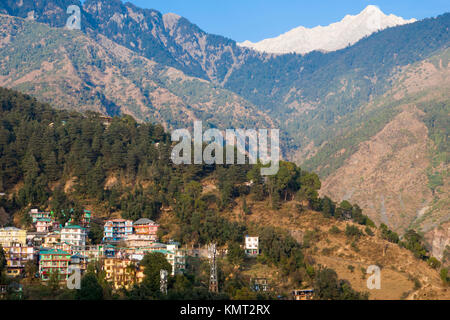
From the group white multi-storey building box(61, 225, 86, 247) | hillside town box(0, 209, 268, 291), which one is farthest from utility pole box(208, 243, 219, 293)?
white multi-storey building box(61, 225, 86, 247)

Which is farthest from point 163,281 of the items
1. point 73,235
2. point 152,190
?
point 152,190

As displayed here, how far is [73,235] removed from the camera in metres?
65.4

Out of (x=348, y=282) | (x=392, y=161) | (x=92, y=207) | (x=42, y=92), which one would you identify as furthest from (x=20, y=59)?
(x=348, y=282)

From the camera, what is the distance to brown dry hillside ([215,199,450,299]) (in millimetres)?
62594

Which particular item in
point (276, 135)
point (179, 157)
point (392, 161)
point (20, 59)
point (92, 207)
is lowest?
point (92, 207)

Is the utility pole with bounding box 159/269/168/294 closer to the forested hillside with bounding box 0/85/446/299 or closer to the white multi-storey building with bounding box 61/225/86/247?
the forested hillside with bounding box 0/85/446/299

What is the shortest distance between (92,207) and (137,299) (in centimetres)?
2778

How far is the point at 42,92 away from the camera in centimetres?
16038

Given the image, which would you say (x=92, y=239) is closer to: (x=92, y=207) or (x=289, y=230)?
(x=92, y=207)

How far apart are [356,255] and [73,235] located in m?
29.6

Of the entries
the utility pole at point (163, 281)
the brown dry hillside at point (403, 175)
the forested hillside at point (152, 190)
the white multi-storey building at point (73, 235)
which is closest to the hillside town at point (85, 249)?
the white multi-storey building at point (73, 235)

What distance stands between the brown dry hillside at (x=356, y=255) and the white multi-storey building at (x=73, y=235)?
Answer: 1746cm

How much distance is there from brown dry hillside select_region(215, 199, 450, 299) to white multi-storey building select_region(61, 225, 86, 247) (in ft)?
57.3

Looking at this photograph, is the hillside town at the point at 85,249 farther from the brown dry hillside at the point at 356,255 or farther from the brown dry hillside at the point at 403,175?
the brown dry hillside at the point at 403,175
